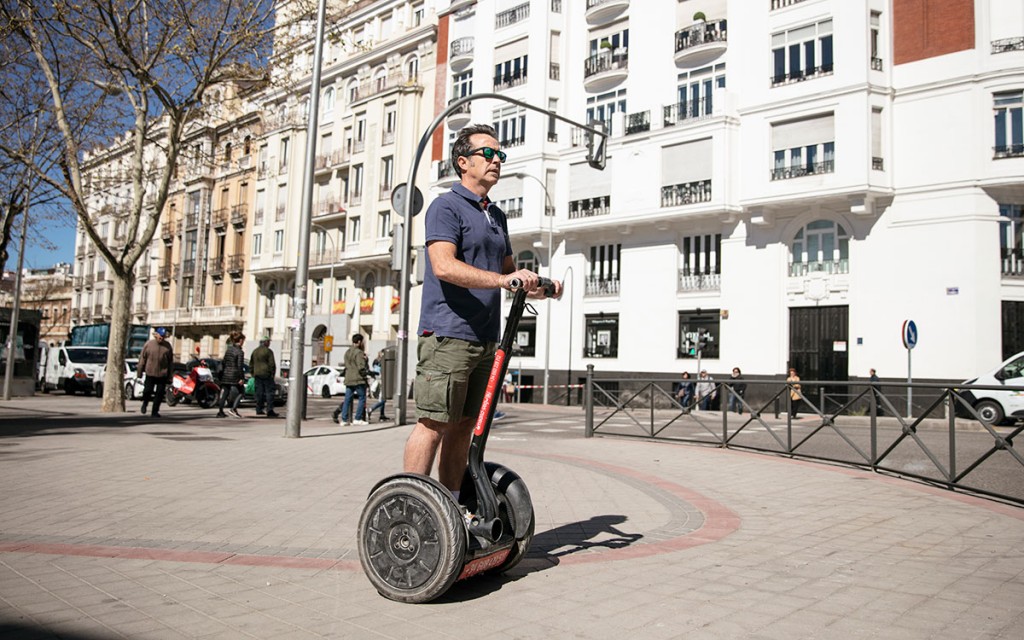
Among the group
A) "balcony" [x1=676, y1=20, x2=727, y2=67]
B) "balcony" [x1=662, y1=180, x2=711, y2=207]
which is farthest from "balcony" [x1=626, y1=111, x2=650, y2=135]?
"balcony" [x1=662, y1=180, x2=711, y2=207]

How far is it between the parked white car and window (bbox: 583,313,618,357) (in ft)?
35.5

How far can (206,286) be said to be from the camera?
5825 cm

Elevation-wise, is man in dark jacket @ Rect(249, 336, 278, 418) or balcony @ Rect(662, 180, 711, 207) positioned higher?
balcony @ Rect(662, 180, 711, 207)

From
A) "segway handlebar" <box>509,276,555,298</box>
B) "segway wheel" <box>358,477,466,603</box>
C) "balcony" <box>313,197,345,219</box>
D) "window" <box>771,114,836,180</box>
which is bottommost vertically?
"segway wheel" <box>358,477,466,603</box>

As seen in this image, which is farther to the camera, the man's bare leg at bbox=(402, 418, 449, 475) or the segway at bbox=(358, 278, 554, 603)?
the man's bare leg at bbox=(402, 418, 449, 475)

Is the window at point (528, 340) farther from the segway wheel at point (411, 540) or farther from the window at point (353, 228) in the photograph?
the segway wheel at point (411, 540)

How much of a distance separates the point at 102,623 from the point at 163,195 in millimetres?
14369

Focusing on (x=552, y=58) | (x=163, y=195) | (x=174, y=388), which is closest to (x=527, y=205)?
(x=552, y=58)

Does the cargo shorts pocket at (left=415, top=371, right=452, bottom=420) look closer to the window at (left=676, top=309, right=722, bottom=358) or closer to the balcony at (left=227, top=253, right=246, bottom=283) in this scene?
the window at (left=676, top=309, right=722, bottom=358)

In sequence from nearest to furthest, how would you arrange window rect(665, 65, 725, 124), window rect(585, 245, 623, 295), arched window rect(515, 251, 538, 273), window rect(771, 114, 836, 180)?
window rect(771, 114, 836, 180), window rect(665, 65, 725, 124), window rect(585, 245, 623, 295), arched window rect(515, 251, 538, 273)

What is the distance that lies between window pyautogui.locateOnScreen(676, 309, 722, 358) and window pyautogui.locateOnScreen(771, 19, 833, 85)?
29.0ft

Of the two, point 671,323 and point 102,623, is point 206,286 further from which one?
point 102,623

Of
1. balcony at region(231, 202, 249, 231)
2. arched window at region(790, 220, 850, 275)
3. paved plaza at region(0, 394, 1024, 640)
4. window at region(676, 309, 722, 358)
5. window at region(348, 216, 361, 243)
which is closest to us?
paved plaza at region(0, 394, 1024, 640)

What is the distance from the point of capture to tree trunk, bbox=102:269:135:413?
15797mm
